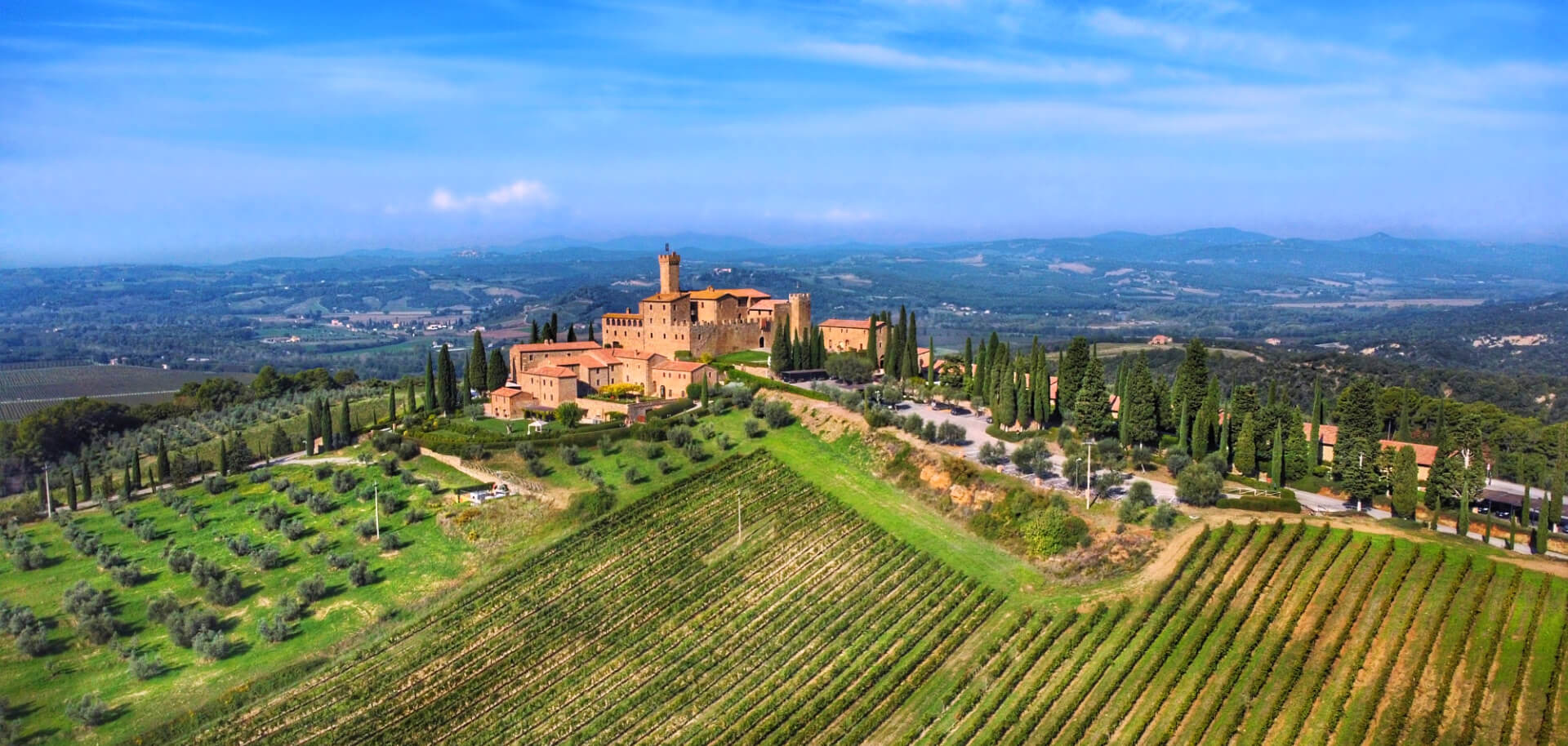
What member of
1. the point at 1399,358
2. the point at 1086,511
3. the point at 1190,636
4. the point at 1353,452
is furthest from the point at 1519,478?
the point at 1399,358

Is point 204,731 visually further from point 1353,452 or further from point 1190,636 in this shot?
point 1353,452

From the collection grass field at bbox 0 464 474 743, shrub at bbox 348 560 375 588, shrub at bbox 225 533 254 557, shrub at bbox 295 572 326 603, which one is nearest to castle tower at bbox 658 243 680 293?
grass field at bbox 0 464 474 743

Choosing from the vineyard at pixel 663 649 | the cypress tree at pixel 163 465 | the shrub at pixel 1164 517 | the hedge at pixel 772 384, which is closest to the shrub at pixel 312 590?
the vineyard at pixel 663 649

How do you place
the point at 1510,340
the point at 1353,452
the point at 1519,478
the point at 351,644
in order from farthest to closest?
the point at 1510,340 → the point at 1519,478 → the point at 1353,452 → the point at 351,644

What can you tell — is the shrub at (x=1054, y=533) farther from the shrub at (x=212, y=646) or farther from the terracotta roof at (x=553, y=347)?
the terracotta roof at (x=553, y=347)

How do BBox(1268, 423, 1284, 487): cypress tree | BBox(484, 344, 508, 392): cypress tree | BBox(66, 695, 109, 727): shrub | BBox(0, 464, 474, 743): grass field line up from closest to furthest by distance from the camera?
BBox(66, 695, 109, 727): shrub → BBox(0, 464, 474, 743): grass field → BBox(1268, 423, 1284, 487): cypress tree → BBox(484, 344, 508, 392): cypress tree

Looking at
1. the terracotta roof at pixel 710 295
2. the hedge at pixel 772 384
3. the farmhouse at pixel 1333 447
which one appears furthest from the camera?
the terracotta roof at pixel 710 295

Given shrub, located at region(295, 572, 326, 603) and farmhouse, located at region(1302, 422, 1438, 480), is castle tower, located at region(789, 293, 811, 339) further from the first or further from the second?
shrub, located at region(295, 572, 326, 603)
